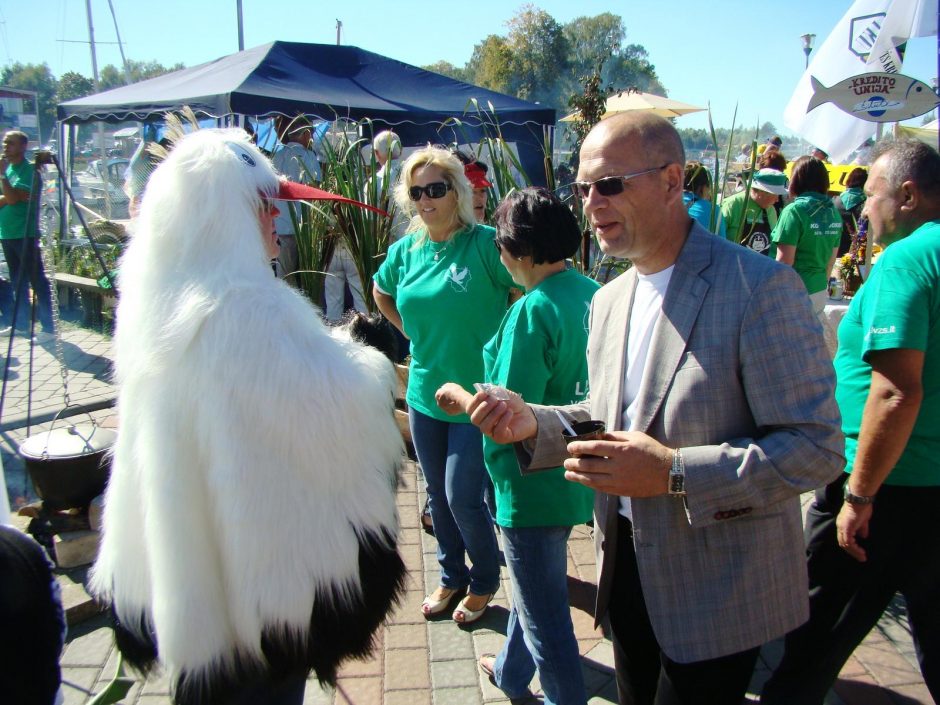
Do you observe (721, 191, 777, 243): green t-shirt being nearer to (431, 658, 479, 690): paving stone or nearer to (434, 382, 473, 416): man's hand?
(434, 382, 473, 416): man's hand

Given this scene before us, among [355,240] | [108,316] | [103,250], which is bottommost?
[108,316]

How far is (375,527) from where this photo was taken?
1.70 meters

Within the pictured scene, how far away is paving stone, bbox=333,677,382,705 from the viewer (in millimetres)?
2547

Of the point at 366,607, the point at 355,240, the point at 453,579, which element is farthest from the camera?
the point at 355,240

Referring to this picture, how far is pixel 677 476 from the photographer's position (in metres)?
1.37

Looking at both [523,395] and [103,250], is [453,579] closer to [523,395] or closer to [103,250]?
[523,395]

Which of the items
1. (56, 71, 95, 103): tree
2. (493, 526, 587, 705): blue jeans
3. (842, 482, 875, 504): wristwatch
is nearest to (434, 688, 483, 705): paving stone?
(493, 526, 587, 705): blue jeans

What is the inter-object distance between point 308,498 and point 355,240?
341 cm

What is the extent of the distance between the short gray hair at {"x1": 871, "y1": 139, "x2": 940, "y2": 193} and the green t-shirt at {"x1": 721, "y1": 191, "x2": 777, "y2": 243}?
153 centimetres

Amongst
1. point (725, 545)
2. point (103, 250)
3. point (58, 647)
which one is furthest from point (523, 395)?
point (103, 250)

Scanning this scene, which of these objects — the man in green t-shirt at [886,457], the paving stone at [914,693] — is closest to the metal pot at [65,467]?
the man in green t-shirt at [886,457]

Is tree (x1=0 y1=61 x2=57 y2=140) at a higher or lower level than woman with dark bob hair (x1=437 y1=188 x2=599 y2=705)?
higher

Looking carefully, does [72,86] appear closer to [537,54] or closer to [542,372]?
[537,54]

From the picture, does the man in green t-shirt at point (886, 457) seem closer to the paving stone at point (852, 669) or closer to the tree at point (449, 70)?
the paving stone at point (852, 669)
